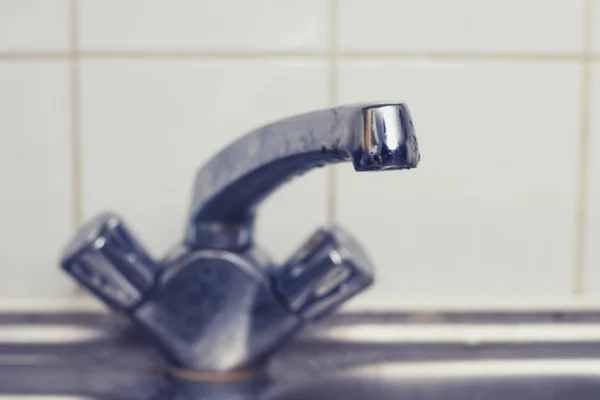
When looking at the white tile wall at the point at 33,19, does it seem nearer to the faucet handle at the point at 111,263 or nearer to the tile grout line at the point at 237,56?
the tile grout line at the point at 237,56

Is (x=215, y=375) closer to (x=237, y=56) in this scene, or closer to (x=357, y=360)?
(x=357, y=360)

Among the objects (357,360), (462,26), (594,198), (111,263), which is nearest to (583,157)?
(594,198)

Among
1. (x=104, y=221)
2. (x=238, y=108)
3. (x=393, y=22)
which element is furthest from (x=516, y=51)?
(x=104, y=221)

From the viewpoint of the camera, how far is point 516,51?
493 millimetres

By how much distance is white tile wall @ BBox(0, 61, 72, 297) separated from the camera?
0.49 metres

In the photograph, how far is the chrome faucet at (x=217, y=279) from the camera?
38 cm

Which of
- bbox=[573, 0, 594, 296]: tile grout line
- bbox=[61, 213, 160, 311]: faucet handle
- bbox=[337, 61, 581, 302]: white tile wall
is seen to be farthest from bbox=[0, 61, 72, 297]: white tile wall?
bbox=[573, 0, 594, 296]: tile grout line

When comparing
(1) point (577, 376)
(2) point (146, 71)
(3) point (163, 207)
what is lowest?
(1) point (577, 376)

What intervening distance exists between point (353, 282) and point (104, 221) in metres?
0.16

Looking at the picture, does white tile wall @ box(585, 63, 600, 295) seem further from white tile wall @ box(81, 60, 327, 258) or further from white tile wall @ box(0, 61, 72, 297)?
white tile wall @ box(0, 61, 72, 297)

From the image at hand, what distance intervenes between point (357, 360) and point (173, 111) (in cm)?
23

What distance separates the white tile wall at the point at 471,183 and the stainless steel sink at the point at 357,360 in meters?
0.04

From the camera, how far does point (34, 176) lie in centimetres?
49

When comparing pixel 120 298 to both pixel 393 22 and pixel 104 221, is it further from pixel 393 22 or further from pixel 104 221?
pixel 393 22
